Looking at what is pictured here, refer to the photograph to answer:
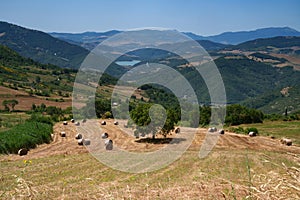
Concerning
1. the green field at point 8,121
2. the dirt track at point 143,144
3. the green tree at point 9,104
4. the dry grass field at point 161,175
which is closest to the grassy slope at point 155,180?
the dry grass field at point 161,175

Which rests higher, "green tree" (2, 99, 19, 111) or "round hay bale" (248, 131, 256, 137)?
"round hay bale" (248, 131, 256, 137)

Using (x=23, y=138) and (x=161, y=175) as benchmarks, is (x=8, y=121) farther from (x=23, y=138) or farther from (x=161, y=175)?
(x=161, y=175)

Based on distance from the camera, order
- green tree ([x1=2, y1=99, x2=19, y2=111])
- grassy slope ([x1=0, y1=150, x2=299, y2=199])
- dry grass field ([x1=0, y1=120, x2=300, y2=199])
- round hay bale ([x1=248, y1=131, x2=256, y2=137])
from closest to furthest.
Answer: dry grass field ([x1=0, y1=120, x2=300, y2=199]) < grassy slope ([x1=0, y1=150, x2=299, y2=199]) < round hay bale ([x1=248, y1=131, x2=256, y2=137]) < green tree ([x1=2, y1=99, x2=19, y2=111])

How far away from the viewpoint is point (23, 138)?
112ft

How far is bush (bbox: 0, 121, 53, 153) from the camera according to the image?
3156 cm

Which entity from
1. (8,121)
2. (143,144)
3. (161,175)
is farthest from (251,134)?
(8,121)

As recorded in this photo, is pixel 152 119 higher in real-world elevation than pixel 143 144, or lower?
higher

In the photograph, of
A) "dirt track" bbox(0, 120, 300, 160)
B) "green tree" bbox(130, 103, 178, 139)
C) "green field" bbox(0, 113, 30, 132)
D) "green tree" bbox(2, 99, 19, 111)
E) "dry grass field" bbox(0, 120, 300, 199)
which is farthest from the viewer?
"green tree" bbox(2, 99, 19, 111)

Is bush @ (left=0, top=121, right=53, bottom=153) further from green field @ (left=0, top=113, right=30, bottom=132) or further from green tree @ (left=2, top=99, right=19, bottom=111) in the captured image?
green tree @ (left=2, top=99, right=19, bottom=111)

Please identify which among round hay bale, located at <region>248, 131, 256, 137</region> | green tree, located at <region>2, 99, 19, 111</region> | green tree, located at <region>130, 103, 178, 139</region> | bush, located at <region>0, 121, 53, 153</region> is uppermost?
green tree, located at <region>130, 103, 178, 139</region>

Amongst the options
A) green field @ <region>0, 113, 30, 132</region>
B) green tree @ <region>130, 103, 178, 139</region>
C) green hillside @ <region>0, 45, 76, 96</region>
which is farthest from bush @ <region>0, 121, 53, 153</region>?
green hillside @ <region>0, 45, 76, 96</region>

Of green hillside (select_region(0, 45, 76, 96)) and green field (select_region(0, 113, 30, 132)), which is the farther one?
green hillside (select_region(0, 45, 76, 96))

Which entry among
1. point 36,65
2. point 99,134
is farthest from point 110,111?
point 36,65

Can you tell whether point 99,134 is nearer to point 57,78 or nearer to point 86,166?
point 86,166
